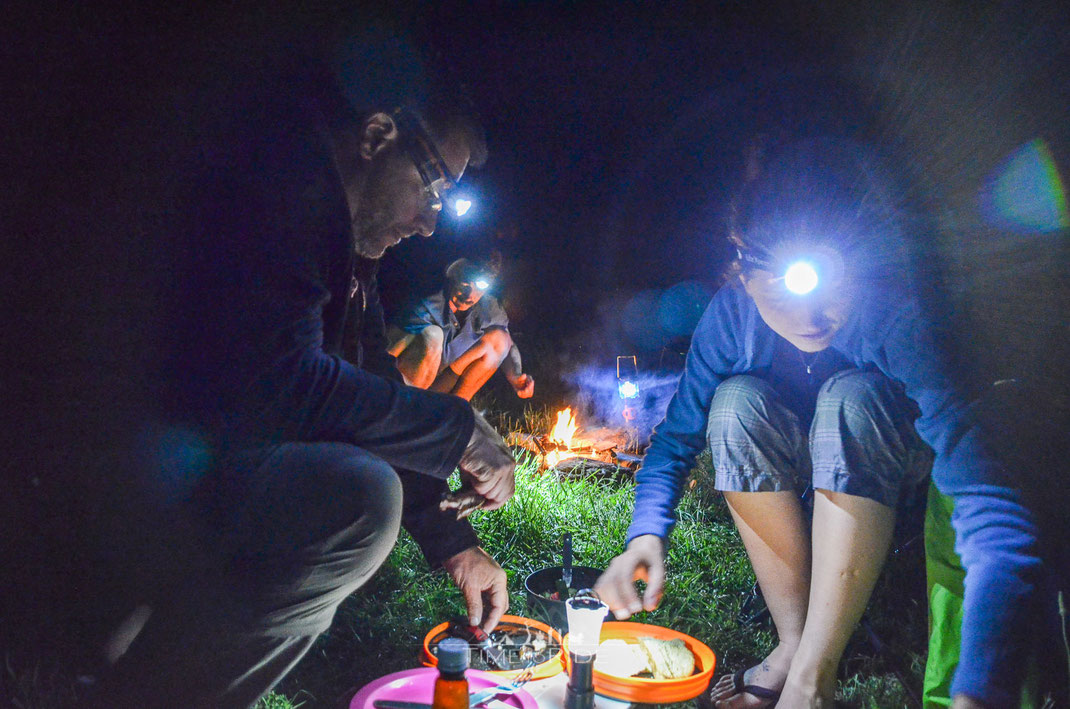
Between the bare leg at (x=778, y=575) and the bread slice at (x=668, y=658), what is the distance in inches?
5.4

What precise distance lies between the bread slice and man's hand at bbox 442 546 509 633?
509mm

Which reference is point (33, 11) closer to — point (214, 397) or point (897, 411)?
point (214, 397)

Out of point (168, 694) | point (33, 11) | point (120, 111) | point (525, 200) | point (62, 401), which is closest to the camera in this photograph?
point (168, 694)

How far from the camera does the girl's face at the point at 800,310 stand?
2191 millimetres

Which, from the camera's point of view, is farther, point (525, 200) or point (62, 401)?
point (525, 200)

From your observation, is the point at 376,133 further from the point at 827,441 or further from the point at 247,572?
the point at 827,441

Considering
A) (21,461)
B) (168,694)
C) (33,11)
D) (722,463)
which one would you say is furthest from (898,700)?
(33,11)

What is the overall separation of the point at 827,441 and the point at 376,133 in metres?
1.69

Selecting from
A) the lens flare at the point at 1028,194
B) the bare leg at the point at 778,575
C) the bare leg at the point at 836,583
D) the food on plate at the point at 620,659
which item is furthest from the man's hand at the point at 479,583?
the lens flare at the point at 1028,194

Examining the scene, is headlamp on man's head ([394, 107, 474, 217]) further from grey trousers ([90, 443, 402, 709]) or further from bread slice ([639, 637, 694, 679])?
bread slice ([639, 637, 694, 679])

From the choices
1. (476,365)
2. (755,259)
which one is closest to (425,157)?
(476,365)

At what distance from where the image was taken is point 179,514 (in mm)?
1735

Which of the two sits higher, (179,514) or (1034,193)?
(1034,193)

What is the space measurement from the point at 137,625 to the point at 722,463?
1781mm
